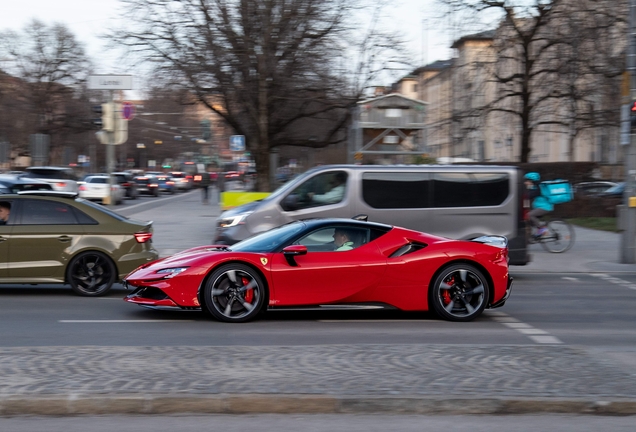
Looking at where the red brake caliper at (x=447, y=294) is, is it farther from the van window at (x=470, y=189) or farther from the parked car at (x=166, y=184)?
the parked car at (x=166, y=184)

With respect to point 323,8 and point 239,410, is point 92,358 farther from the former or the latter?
point 323,8

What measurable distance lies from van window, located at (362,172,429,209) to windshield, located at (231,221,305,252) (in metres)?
4.32

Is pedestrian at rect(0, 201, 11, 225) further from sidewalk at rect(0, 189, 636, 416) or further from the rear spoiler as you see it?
the rear spoiler

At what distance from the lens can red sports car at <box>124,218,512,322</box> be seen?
9.04 meters

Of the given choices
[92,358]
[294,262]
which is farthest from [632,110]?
[92,358]

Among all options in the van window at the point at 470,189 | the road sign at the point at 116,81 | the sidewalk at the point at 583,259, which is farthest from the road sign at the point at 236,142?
the van window at the point at 470,189

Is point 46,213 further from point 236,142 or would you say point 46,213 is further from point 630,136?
point 236,142

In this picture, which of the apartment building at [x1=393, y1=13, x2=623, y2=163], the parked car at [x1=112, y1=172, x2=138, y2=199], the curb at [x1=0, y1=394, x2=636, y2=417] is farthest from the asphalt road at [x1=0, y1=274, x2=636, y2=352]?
the parked car at [x1=112, y1=172, x2=138, y2=199]

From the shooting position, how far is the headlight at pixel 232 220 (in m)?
14.5

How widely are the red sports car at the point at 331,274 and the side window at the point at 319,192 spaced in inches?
175

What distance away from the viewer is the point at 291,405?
5441 mm

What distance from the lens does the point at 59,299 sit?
11.1 metres

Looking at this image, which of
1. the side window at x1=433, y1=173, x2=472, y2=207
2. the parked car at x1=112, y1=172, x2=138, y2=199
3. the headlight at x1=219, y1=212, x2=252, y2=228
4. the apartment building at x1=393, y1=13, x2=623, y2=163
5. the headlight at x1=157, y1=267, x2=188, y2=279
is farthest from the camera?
the parked car at x1=112, y1=172, x2=138, y2=199

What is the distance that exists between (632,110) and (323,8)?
45.3 ft
